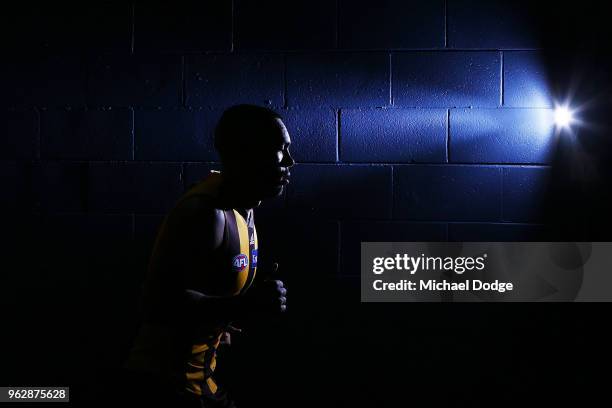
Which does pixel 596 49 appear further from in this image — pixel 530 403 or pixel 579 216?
pixel 530 403

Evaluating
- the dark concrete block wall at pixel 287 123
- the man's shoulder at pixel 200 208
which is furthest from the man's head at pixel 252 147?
the dark concrete block wall at pixel 287 123

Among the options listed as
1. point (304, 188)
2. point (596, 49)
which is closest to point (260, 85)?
point (304, 188)

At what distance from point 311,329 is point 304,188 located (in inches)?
27.0

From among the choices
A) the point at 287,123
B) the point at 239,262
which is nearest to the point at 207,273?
the point at 239,262

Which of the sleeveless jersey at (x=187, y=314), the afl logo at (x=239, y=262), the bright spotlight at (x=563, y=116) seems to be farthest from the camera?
the bright spotlight at (x=563, y=116)

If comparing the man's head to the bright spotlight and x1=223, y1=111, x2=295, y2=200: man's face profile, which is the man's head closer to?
x1=223, y1=111, x2=295, y2=200: man's face profile

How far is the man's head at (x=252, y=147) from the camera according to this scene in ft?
5.34

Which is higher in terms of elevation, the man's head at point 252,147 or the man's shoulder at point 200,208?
the man's head at point 252,147

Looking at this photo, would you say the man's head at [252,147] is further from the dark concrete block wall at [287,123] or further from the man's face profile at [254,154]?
the dark concrete block wall at [287,123]

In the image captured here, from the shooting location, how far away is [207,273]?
156 centimetres

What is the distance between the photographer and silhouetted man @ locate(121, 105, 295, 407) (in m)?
1.46

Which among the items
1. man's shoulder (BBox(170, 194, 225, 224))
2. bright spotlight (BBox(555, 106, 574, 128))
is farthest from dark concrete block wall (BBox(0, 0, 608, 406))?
man's shoulder (BBox(170, 194, 225, 224))

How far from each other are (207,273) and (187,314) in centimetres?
15

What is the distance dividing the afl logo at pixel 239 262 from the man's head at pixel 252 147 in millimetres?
206
